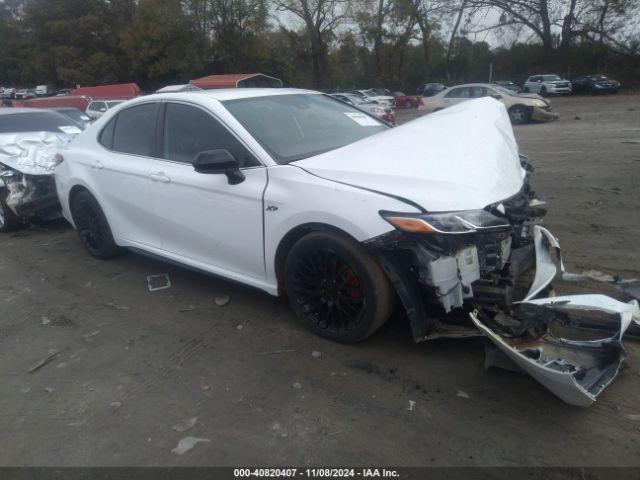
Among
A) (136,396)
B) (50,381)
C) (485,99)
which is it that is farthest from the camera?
(485,99)

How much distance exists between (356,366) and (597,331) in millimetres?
1453

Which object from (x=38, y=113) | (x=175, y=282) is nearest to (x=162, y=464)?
(x=175, y=282)

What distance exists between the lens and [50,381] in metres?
3.35

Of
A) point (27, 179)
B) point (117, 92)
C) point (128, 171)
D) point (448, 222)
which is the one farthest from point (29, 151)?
point (117, 92)

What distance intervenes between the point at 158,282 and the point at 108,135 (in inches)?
57.8

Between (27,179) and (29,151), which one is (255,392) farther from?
(29,151)

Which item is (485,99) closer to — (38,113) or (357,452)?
(357,452)

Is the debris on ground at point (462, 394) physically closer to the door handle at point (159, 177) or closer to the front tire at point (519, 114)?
the door handle at point (159, 177)

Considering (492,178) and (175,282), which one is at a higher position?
(492,178)

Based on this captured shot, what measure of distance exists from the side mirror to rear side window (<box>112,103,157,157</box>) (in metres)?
1.09

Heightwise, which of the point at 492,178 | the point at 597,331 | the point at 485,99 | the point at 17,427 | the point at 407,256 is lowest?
A: the point at 17,427

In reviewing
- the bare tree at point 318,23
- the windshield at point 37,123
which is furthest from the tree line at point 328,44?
the windshield at point 37,123

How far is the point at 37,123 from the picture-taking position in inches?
303

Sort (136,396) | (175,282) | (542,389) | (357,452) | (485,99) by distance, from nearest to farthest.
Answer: (357,452) → (542,389) → (136,396) → (175,282) → (485,99)
